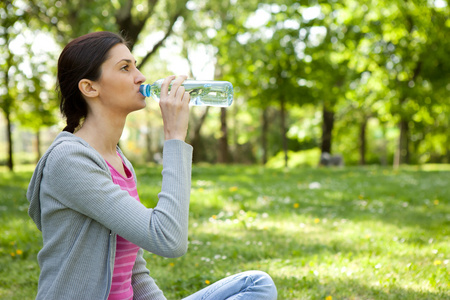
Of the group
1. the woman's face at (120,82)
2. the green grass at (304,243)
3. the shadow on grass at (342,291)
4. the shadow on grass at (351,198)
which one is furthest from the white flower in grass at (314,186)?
the woman's face at (120,82)

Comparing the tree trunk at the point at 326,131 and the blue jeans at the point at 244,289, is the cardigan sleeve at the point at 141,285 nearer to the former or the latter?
the blue jeans at the point at 244,289

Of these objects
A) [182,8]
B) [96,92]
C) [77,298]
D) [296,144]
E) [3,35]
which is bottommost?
[296,144]

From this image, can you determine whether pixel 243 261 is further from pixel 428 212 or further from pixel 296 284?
pixel 428 212

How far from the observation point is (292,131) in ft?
88.2

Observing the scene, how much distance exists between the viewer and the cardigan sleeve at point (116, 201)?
5.55 feet

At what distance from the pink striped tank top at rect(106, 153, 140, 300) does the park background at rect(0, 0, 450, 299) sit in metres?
1.93

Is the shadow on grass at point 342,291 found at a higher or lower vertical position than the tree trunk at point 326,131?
higher

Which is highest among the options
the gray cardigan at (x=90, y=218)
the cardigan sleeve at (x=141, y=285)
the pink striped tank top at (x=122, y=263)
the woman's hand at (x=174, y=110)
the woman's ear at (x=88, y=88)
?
the woman's ear at (x=88, y=88)

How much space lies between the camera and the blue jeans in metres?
2.08

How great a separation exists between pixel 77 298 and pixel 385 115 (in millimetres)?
19973


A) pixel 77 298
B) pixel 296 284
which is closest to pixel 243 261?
pixel 296 284

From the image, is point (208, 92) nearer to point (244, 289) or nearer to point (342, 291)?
point (244, 289)

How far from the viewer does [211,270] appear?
449cm

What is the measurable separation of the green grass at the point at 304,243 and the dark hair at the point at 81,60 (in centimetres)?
247
